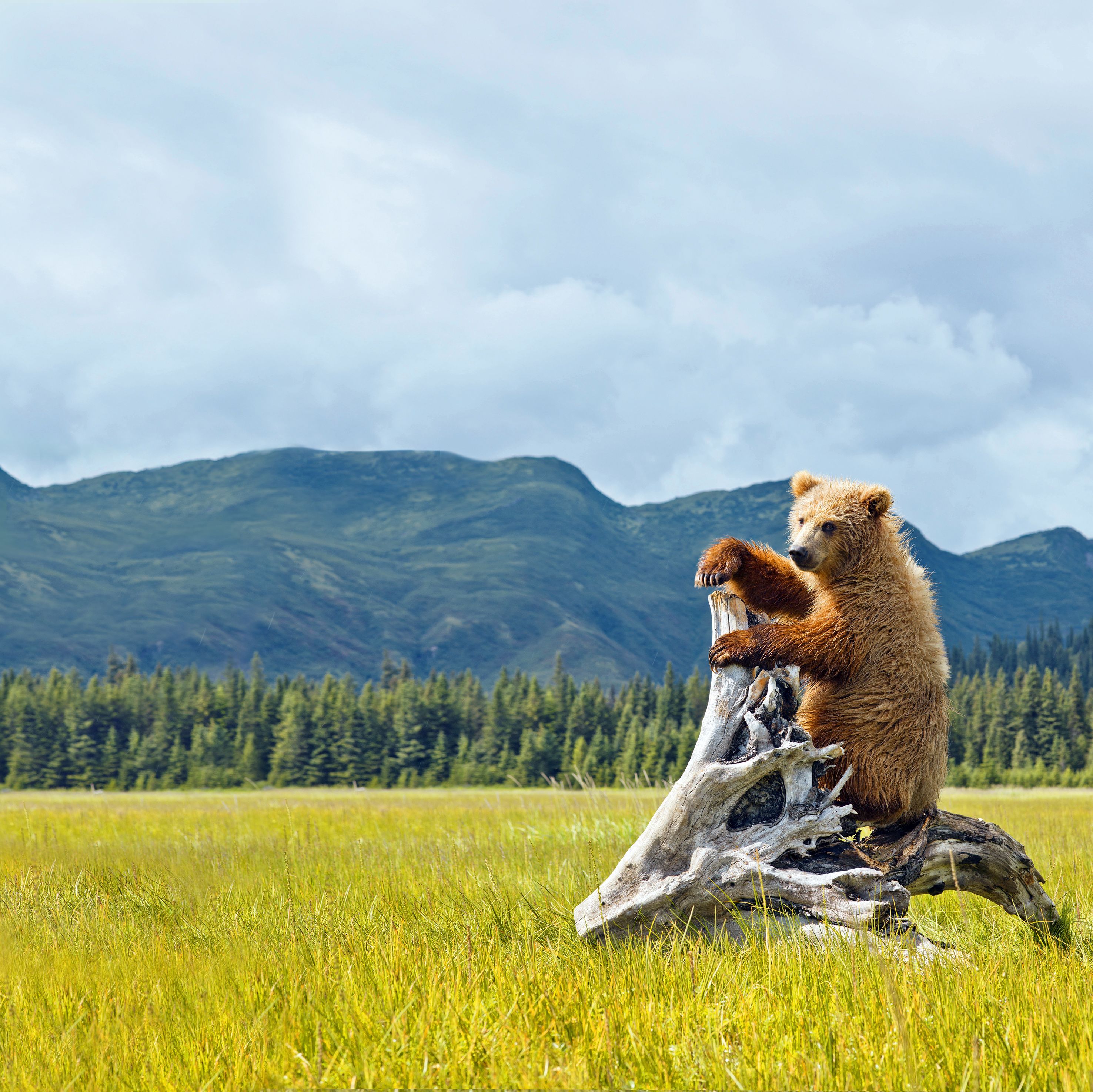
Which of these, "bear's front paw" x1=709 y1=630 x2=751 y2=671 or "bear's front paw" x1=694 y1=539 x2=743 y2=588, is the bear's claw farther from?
"bear's front paw" x1=709 y1=630 x2=751 y2=671

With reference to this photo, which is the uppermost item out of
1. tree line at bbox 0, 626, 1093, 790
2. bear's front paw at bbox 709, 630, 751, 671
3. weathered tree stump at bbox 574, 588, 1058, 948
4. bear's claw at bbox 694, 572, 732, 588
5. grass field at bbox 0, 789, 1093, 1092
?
bear's claw at bbox 694, 572, 732, 588

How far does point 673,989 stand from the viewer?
172 inches

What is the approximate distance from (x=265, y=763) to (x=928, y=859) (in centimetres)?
9114

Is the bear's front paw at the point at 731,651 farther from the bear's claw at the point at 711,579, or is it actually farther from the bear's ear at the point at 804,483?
the bear's ear at the point at 804,483

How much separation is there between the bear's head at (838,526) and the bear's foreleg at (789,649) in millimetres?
547

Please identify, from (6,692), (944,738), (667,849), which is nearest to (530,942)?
(667,849)

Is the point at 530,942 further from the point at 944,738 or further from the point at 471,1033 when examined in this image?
the point at 944,738

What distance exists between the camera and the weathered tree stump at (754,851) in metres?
5.66

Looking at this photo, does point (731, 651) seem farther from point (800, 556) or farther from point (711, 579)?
point (800, 556)

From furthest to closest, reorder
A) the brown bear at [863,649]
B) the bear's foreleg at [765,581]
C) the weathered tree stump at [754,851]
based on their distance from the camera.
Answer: the bear's foreleg at [765,581] < the brown bear at [863,649] < the weathered tree stump at [754,851]

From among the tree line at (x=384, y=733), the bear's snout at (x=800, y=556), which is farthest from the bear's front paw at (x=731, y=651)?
the tree line at (x=384, y=733)

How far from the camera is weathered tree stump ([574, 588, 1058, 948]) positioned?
5.66 meters

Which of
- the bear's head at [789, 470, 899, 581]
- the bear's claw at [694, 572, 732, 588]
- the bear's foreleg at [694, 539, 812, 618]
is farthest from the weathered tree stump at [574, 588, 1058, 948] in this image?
the bear's foreleg at [694, 539, 812, 618]

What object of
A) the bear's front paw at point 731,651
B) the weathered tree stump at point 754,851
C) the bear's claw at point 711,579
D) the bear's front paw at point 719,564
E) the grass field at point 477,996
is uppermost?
the bear's front paw at point 719,564
